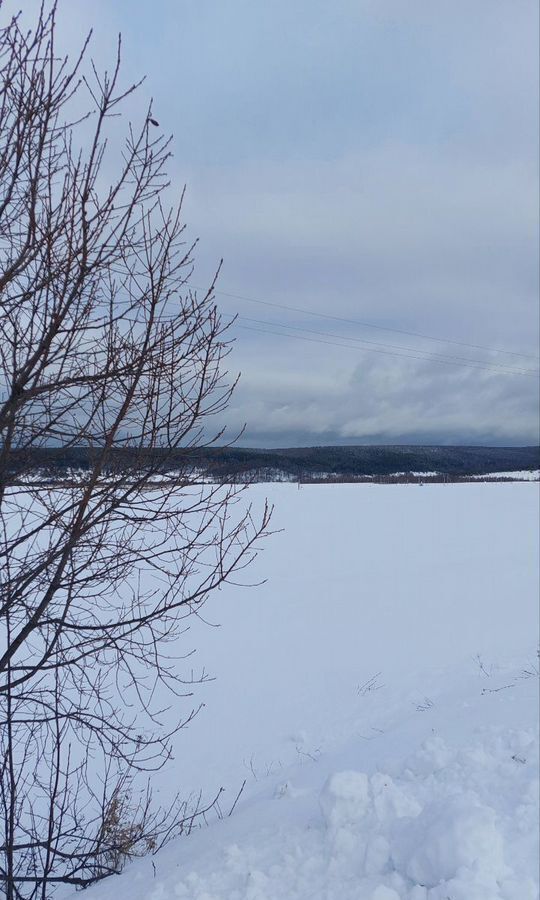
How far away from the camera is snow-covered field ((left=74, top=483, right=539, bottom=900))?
3.61 m

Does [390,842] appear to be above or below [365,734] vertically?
above

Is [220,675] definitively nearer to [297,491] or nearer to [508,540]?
[508,540]

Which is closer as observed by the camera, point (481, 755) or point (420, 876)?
point (420, 876)

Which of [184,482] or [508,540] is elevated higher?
[184,482]

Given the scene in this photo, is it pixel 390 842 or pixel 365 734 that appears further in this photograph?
pixel 365 734

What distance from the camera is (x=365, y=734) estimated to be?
8688mm

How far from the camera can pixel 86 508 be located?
3.61 m

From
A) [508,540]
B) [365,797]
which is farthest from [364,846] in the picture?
[508,540]

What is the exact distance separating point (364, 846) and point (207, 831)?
181 centimetres

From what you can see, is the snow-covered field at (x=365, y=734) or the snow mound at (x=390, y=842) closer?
the snow mound at (x=390, y=842)

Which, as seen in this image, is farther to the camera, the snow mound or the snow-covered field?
the snow-covered field

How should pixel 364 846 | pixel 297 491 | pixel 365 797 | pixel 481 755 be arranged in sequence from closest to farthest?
pixel 364 846
pixel 365 797
pixel 481 755
pixel 297 491

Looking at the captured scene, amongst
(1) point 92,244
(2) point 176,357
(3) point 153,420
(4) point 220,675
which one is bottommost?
(4) point 220,675

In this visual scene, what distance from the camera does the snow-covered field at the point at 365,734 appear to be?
3611 mm
